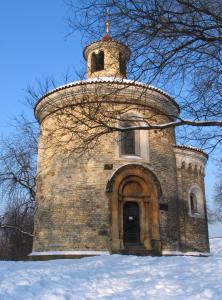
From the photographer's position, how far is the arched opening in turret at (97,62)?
801 inches

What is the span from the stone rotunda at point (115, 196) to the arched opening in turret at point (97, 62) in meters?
3.84

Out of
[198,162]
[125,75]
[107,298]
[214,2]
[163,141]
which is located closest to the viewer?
[107,298]

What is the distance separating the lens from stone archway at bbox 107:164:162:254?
15414mm

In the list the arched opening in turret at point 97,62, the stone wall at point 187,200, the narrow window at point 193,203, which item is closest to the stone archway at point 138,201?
the stone wall at point 187,200

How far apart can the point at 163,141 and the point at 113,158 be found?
8.73 feet

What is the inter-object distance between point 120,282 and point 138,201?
8490 mm

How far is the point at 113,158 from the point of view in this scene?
52.9 feet

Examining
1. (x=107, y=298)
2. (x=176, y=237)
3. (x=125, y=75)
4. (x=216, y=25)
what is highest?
(x=216, y=25)

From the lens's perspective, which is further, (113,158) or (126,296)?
(113,158)

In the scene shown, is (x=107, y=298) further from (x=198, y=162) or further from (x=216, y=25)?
(x=198, y=162)

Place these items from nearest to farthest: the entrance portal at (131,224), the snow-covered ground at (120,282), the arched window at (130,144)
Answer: the snow-covered ground at (120,282) < the entrance portal at (131,224) < the arched window at (130,144)

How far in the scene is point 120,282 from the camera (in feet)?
25.8

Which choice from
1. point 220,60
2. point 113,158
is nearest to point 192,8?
point 220,60

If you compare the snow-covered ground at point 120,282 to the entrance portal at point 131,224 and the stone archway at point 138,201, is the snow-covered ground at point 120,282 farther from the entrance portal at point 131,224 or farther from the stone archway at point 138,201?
the entrance portal at point 131,224
